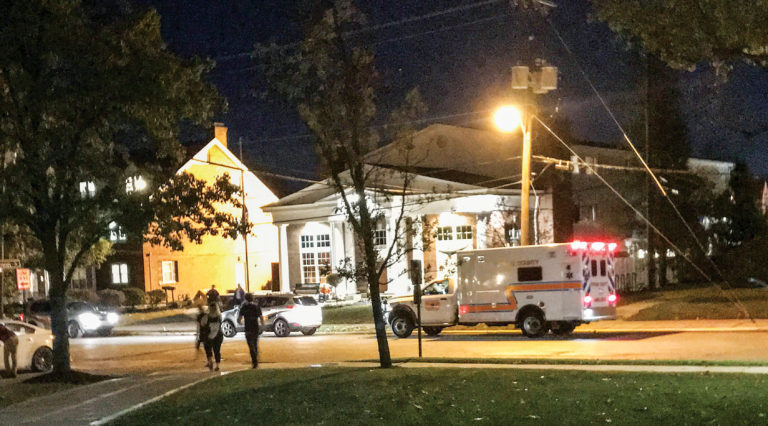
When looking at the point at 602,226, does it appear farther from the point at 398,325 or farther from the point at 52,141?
the point at 52,141

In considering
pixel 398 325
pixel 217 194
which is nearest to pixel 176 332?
pixel 398 325

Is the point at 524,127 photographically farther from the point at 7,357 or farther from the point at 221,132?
the point at 221,132

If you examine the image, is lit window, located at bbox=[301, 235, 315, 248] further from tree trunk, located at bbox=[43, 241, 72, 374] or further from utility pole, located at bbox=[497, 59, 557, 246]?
tree trunk, located at bbox=[43, 241, 72, 374]

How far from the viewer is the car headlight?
36.8 meters

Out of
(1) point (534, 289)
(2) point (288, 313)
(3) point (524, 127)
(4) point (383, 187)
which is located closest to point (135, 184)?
(4) point (383, 187)

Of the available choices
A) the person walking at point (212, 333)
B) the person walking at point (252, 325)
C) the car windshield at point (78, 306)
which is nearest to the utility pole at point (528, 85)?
the person walking at point (252, 325)

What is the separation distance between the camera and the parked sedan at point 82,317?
36.6 meters

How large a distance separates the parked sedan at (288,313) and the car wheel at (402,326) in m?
4.77

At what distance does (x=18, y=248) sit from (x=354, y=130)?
1035 cm

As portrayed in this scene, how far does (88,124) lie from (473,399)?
30.9 ft

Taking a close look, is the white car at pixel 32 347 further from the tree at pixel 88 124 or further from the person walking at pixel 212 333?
the person walking at pixel 212 333

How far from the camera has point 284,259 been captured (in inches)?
1929

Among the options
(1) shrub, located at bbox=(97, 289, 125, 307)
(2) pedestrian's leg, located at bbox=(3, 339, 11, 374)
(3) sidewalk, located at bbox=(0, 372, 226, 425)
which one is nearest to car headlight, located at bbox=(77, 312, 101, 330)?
(1) shrub, located at bbox=(97, 289, 125, 307)

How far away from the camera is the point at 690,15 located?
43.3 feet
